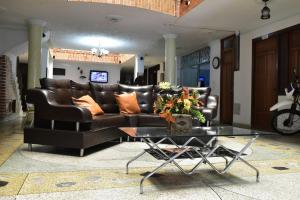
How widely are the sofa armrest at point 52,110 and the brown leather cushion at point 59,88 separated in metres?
0.25

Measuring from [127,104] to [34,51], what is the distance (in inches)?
151

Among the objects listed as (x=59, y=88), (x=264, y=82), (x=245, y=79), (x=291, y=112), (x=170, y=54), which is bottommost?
(x=291, y=112)

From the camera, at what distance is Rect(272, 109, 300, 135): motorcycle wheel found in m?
5.72

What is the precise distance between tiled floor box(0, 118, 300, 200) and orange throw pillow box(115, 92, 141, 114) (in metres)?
1.25

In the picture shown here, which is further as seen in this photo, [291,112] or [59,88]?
[291,112]

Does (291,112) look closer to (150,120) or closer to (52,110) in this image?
(150,120)

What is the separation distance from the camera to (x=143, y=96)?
17.0 feet

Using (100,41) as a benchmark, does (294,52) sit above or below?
below

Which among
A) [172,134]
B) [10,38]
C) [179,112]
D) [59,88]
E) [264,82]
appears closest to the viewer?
[172,134]

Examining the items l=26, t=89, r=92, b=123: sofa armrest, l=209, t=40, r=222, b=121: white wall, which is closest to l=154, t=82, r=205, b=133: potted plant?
l=26, t=89, r=92, b=123: sofa armrest

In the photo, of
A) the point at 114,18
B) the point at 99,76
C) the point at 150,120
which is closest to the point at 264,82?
the point at 150,120

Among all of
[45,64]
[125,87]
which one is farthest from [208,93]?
[45,64]

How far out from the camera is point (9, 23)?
7652 mm

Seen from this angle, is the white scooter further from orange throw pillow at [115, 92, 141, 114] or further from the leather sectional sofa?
orange throw pillow at [115, 92, 141, 114]
